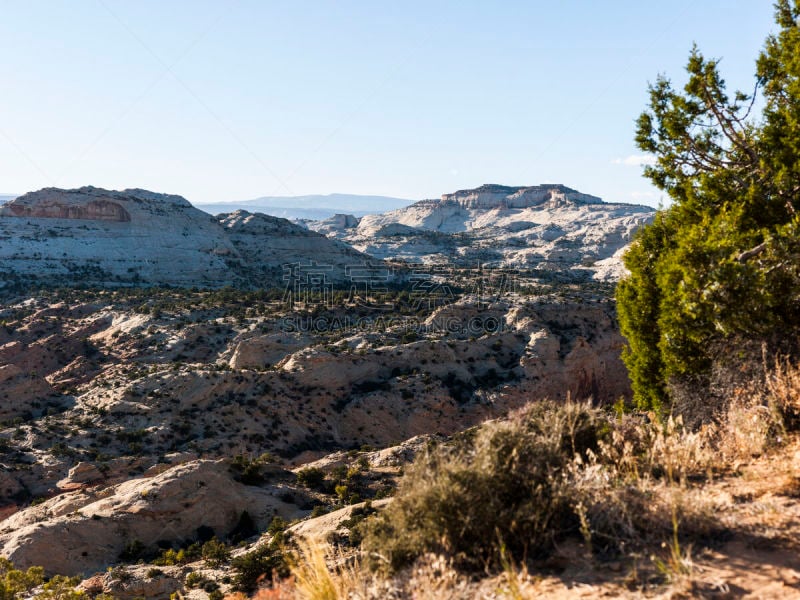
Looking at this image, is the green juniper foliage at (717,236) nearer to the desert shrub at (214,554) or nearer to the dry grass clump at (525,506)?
the dry grass clump at (525,506)

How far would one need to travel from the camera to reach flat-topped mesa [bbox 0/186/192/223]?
254 ft

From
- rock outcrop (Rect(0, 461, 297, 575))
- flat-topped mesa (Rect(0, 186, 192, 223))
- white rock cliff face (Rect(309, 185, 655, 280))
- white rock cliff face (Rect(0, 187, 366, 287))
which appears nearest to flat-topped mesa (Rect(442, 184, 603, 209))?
white rock cliff face (Rect(309, 185, 655, 280))

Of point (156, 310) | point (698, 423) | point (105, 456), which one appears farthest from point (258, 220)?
point (698, 423)

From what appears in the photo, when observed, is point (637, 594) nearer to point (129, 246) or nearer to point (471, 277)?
point (471, 277)

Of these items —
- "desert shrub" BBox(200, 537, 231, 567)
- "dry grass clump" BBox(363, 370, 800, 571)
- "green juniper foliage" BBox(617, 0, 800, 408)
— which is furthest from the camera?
"desert shrub" BBox(200, 537, 231, 567)

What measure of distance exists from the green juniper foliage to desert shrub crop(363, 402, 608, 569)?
4.99m

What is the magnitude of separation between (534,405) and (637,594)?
10.4 ft

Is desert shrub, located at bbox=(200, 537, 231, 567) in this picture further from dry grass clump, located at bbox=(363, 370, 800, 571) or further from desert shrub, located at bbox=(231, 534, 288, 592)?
dry grass clump, located at bbox=(363, 370, 800, 571)

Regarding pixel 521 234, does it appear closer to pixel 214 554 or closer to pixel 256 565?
pixel 214 554

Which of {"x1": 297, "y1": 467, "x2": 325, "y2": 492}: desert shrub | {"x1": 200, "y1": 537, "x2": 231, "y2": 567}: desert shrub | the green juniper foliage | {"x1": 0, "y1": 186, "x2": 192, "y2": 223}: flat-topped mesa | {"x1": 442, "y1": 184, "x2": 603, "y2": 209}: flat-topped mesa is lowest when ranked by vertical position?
{"x1": 297, "y1": 467, "x2": 325, "y2": 492}: desert shrub

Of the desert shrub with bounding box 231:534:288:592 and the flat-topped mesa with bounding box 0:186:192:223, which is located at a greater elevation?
the flat-topped mesa with bounding box 0:186:192:223

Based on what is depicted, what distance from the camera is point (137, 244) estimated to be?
75.0 meters

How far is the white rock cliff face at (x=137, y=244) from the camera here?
66875 mm

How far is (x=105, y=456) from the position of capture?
24328 mm
